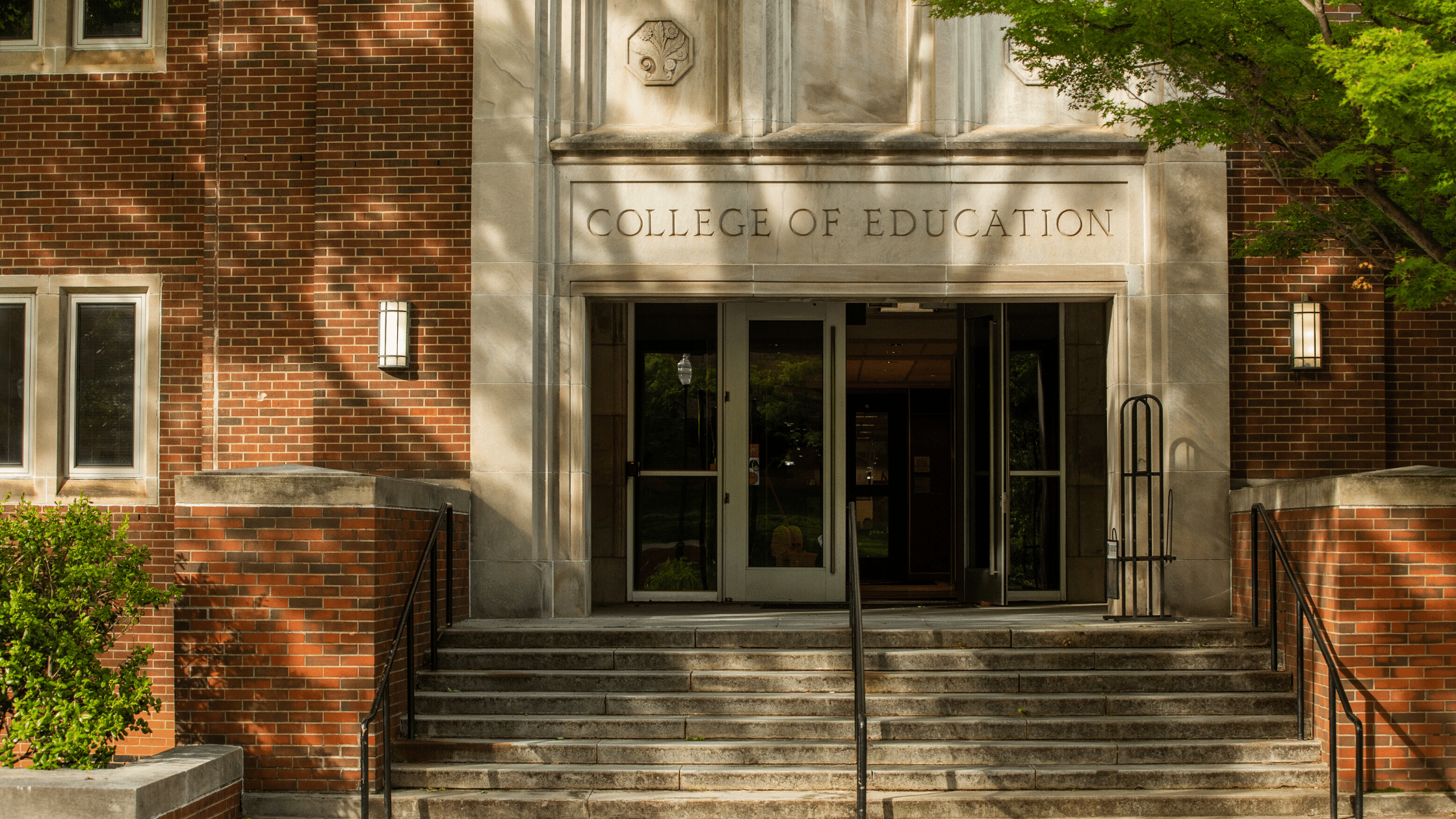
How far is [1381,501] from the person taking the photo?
667 centimetres

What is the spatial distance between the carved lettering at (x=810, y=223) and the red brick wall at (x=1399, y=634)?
4157 mm

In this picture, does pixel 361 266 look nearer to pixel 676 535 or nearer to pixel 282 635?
pixel 282 635

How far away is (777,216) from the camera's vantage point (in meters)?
8.83

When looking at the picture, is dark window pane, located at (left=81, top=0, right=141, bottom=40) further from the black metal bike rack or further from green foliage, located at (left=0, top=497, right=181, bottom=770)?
the black metal bike rack

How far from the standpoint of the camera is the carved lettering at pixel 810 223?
8828mm

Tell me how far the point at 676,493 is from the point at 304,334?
355cm

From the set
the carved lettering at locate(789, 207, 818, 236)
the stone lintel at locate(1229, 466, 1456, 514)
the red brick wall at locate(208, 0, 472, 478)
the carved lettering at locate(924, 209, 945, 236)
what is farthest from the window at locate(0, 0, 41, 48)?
the stone lintel at locate(1229, 466, 1456, 514)

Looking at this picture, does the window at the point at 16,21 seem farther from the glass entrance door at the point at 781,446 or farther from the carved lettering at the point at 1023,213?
the carved lettering at the point at 1023,213

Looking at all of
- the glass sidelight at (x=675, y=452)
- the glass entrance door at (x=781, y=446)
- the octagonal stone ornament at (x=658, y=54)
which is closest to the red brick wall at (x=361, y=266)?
the octagonal stone ornament at (x=658, y=54)

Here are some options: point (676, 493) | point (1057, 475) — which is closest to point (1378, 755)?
point (1057, 475)

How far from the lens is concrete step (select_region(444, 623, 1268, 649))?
24.3ft

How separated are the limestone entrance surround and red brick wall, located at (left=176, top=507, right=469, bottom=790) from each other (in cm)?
202

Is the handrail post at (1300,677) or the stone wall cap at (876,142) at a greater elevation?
the stone wall cap at (876,142)

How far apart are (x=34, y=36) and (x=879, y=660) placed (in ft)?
27.5
